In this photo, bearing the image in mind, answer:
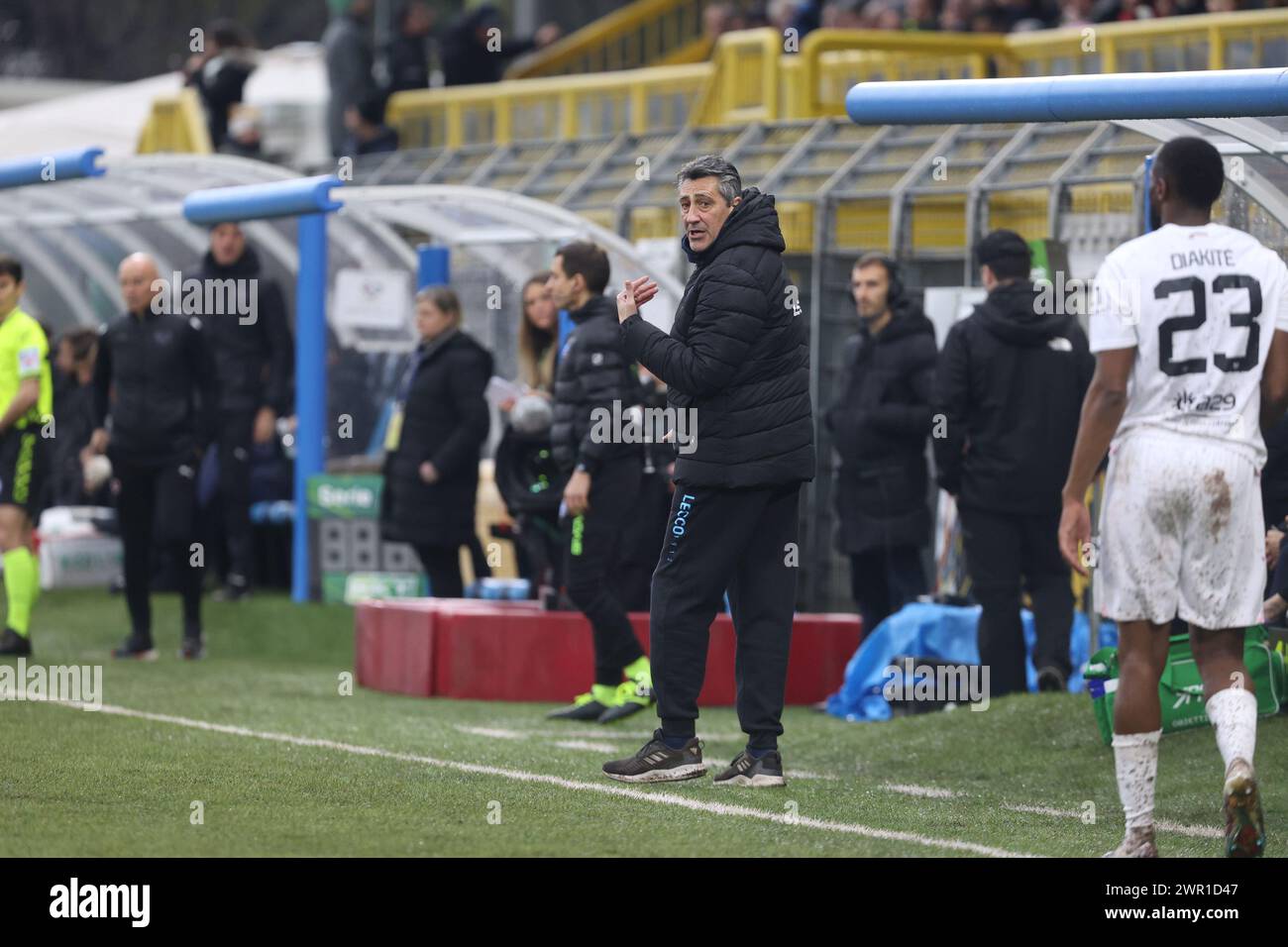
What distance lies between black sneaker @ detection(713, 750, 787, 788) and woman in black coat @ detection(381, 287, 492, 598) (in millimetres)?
5068

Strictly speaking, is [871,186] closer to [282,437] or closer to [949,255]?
[949,255]

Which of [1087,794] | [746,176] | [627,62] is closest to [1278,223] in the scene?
[1087,794]

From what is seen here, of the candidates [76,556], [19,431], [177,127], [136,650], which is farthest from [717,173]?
[177,127]

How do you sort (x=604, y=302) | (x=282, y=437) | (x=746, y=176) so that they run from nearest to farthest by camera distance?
(x=604, y=302)
(x=746, y=176)
(x=282, y=437)

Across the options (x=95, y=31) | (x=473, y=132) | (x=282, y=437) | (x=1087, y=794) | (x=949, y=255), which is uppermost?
(x=95, y=31)

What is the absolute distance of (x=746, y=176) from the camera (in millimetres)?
15297

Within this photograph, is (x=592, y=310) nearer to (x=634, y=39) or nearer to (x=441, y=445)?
(x=441, y=445)

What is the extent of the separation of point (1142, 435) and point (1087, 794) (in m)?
2.12

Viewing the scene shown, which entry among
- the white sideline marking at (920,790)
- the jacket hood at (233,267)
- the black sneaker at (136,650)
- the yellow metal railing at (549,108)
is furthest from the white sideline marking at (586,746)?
the yellow metal railing at (549,108)

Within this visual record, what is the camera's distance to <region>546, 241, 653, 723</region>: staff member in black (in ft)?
34.6

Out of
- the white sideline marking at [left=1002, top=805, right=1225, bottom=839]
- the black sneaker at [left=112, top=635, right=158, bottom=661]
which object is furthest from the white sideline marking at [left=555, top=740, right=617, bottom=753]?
the black sneaker at [left=112, top=635, right=158, bottom=661]

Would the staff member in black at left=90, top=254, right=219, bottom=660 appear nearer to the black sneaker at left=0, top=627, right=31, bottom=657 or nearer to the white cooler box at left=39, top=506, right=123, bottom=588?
the black sneaker at left=0, top=627, right=31, bottom=657
